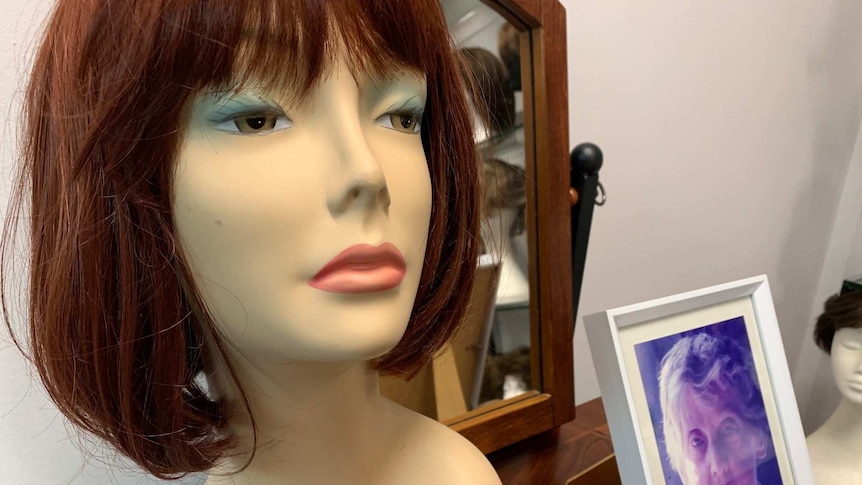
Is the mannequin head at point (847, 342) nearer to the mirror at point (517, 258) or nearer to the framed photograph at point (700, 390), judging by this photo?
the framed photograph at point (700, 390)

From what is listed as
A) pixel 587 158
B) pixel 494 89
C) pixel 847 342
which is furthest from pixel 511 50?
pixel 847 342

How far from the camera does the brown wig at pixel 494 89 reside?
622 millimetres

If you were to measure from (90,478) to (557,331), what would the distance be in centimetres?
53

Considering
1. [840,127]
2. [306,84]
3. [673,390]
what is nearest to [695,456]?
[673,390]

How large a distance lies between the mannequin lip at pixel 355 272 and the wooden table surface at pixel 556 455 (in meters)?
0.42

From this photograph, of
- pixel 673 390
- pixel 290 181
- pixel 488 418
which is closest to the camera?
pixel 290 181

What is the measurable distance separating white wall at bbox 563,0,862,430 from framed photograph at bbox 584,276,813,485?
42 centimetres

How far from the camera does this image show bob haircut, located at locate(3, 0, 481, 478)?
33 cm

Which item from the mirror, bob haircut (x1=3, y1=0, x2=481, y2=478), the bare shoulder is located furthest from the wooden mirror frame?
bob haircut (x1=3, y1=0, x2=481, y2=478)

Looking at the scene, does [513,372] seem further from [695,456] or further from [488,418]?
[695,456]

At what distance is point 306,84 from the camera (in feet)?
1.14

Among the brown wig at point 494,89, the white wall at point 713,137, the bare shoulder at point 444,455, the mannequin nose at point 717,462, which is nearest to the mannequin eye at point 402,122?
the brown wig at point 494,89

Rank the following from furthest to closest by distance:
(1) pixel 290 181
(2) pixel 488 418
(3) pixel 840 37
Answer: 1. (3) pixel 840 37
2. (2) pixel 488 418
3. (1) pixel 290 181

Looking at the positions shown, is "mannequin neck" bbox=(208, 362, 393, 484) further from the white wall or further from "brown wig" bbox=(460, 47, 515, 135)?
the white wall
